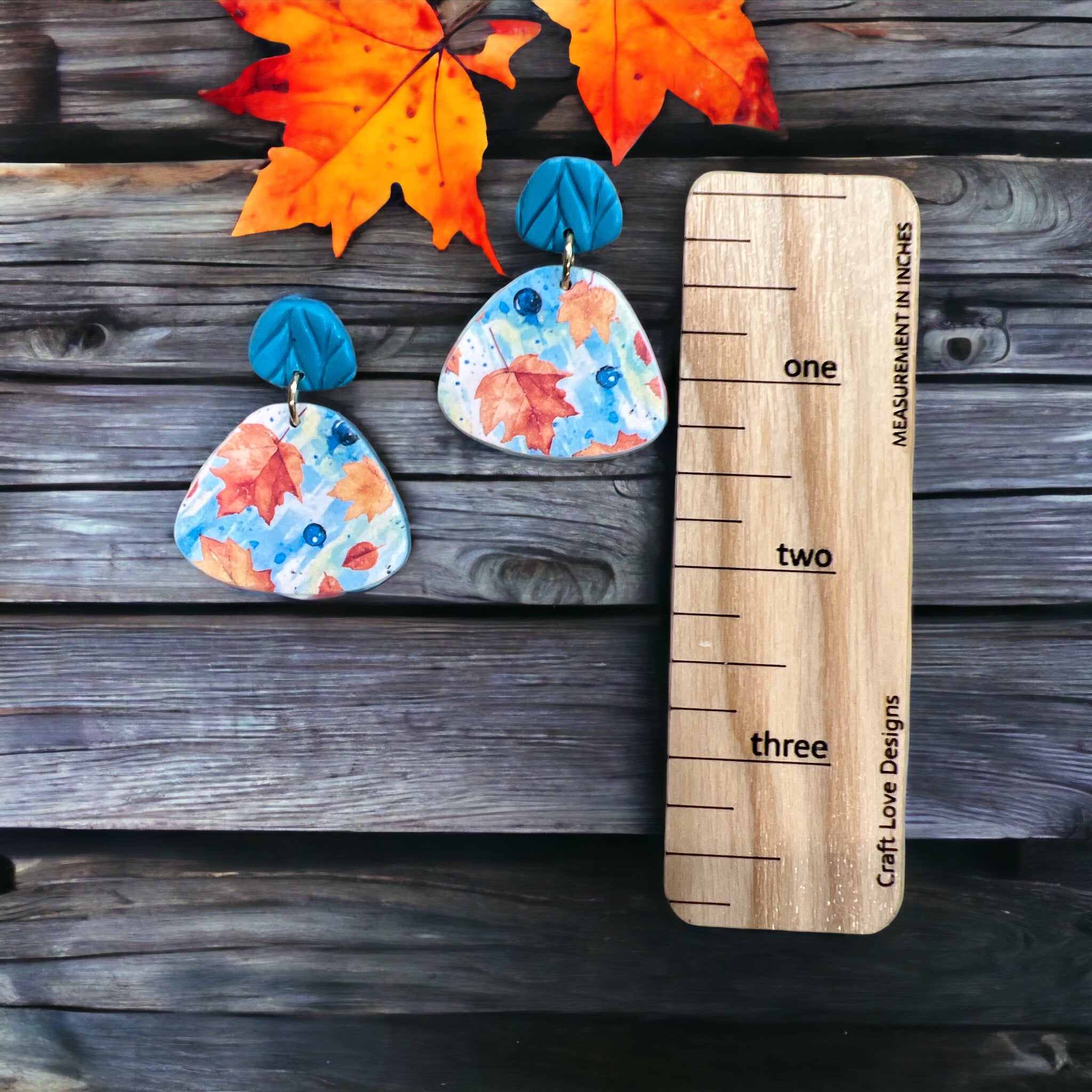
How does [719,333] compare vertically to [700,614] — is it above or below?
above

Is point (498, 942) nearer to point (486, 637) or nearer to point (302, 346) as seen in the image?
point (486, 637)

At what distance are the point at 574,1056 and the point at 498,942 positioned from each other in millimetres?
184

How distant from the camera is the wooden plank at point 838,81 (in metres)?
0.94

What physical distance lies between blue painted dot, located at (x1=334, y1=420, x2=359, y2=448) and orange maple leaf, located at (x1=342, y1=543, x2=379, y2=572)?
13 centimetres

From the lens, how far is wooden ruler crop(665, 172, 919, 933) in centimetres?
90

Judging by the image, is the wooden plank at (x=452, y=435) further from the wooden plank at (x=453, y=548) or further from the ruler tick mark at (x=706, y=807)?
the ruler tick mark at (x=706, y=807)

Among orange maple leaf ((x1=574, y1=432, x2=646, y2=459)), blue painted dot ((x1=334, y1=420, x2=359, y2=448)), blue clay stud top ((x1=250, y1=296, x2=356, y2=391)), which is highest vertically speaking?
blue clay stud top ((x1=250, y1=296, x2=356, y2=391))

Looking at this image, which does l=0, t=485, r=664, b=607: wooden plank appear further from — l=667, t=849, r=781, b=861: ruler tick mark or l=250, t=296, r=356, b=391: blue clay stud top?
l=667, t=849, r=781, b=861: ruler tick mark

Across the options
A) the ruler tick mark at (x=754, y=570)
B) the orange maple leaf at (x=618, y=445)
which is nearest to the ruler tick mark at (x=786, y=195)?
the orange maple leaf at (x=618, y=445)

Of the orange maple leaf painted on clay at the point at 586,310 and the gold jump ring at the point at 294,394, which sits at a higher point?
the orange maple leaf painted on clay at the point at 586,310

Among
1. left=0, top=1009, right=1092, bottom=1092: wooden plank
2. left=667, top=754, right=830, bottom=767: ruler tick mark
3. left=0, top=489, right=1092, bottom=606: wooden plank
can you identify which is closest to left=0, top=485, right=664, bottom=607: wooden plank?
left=0, top=489, right=1092, bottom=606: wooden plank

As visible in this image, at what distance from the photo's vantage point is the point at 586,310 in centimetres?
90

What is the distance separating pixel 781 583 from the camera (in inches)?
35.7

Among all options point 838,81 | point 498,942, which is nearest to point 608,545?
point 498,942
